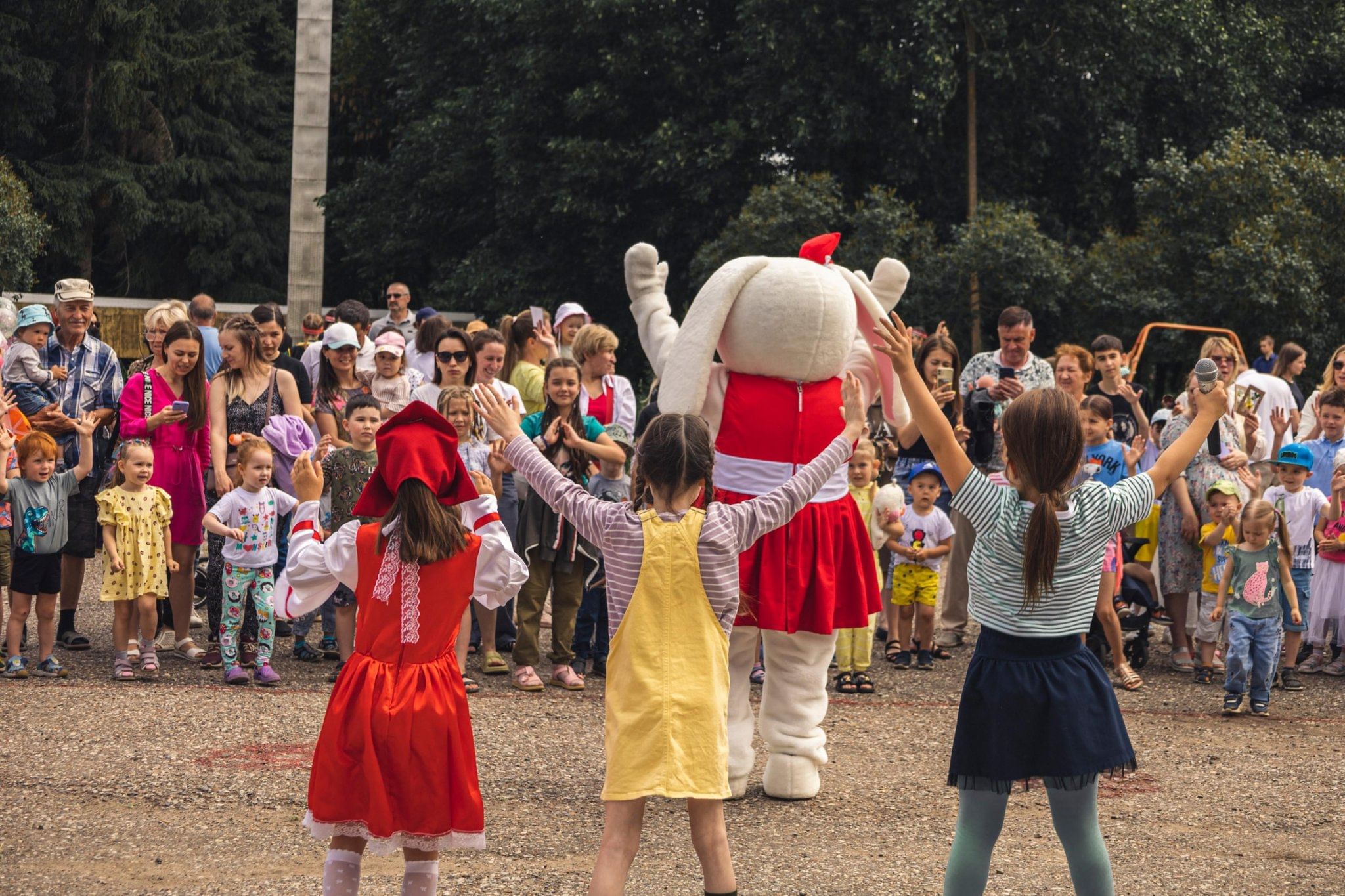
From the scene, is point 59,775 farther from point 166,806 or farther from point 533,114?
point 533,114

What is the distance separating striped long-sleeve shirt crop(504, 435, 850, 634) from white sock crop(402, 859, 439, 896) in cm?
83

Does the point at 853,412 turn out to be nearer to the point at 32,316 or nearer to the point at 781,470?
the point at 781,470

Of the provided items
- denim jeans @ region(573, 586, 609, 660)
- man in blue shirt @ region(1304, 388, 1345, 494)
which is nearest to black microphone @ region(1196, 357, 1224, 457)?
denim jeans @ region(573, 586, 609, 660)

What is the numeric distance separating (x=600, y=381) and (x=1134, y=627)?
11.4ft

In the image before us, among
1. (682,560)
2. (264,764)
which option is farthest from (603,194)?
(682,560)

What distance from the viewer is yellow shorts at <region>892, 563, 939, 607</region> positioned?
8305 mm

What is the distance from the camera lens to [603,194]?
21422 millimetres

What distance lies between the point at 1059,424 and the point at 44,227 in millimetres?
23388

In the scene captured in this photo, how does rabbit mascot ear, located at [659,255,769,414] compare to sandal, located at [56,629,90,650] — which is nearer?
rabbit mascot ear, located at [659,255,769,414]

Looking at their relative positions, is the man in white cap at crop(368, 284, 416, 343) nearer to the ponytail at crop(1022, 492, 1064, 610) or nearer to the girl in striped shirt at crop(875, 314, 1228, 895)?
the girl in striped shirt at crop(875, 314, 1228, 895)

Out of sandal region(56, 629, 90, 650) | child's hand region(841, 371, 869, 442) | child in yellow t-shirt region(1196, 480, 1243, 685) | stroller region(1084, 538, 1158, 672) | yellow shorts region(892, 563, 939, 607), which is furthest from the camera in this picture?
stroller region(1084, 538, 1158, 672)

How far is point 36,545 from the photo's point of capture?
7203mm

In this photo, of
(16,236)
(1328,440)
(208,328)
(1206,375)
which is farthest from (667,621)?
(16,236)

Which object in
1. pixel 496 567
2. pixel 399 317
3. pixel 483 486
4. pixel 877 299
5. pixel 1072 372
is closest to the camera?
pixel 496 567
